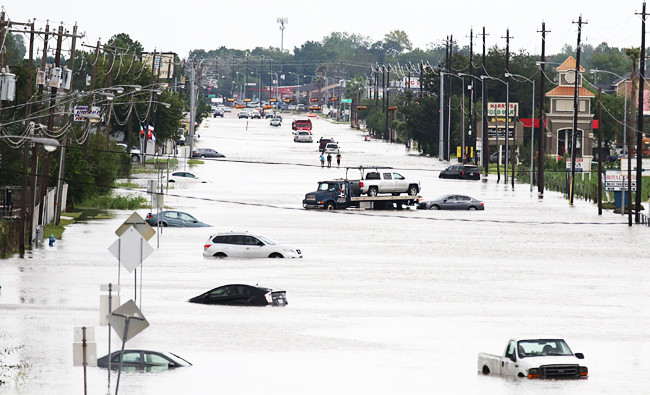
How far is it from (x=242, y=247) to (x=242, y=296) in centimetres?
1360

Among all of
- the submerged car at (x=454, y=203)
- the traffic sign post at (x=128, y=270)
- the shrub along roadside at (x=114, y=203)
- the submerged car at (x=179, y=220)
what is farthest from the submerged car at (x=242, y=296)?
the submerged car at (x=454, y=203)

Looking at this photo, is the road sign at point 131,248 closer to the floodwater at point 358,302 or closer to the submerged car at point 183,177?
the floodwater at point 358,302

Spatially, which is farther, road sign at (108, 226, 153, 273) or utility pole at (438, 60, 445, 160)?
utility pole at (438, 60, 445, 160)

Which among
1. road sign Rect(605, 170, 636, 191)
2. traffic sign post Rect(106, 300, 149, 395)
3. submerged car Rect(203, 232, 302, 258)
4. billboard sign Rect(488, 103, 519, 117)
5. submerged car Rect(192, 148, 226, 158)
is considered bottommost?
submerged car Rect(203, 232, 302, 258)

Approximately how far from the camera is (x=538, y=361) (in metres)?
27.5

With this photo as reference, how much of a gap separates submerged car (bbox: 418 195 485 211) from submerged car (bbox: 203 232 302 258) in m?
28.4

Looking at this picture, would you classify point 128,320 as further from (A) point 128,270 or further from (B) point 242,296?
(A) point 128,270

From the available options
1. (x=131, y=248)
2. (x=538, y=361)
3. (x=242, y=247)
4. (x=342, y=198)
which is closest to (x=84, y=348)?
(x=538, y=361)

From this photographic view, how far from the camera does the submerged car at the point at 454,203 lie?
82.1 meters

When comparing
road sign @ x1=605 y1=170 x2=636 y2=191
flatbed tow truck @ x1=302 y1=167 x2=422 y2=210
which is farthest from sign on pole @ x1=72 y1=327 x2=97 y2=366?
road sign @ x1=605 y1=170 x2=636 y2=191

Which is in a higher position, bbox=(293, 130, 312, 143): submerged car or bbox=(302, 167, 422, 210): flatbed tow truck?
bbox=(293, 130, 312, 143): submerged car

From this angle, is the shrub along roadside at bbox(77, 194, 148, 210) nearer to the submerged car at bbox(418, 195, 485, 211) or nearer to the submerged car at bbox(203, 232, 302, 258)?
the submerged car at bbox(418, 195, 485, 211)

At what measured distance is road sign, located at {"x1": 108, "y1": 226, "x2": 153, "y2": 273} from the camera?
38.1m

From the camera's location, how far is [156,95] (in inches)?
4619
